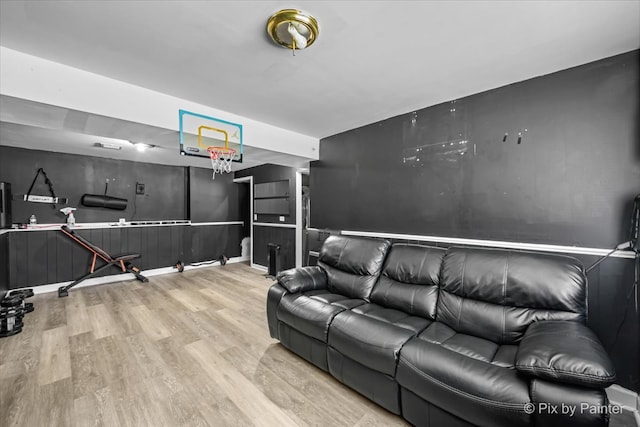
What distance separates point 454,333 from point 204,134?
Result: 2956mm

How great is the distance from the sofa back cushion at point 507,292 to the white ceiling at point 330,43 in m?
1.48

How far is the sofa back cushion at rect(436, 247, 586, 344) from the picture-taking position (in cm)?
166

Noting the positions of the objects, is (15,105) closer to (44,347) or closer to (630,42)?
(44,347)

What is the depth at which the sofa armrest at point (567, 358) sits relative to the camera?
111 cm

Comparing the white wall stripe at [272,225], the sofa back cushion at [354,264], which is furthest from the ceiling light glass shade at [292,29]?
the white wall stripe at [272,225]

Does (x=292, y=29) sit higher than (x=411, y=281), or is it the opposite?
(x=292, y=29)

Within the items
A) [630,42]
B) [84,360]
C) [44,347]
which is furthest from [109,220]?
[630,42]

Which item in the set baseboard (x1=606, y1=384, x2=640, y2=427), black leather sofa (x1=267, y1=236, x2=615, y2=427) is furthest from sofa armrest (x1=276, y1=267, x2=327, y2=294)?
baseboard (x1=606, y1=384, x2=640, y2=427)

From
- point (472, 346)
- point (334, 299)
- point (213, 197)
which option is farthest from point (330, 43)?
point (213, 197)

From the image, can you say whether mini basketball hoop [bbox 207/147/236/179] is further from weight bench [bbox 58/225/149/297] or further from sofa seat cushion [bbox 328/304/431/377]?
weight bench [bbox 58/225/149/297]

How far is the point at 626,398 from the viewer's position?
175 centimetres

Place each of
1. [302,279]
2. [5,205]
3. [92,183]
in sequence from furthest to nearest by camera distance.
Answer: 1. [92,183]
2. [5,205]
3. [302,279]

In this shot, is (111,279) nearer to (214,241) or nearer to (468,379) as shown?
(214,241)

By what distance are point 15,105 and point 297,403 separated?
2.97 m
